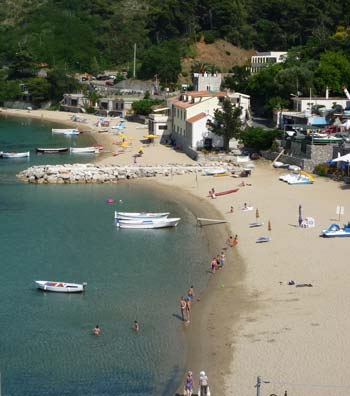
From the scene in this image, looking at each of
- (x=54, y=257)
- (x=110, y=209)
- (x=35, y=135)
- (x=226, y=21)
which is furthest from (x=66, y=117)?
(x=54, y=257)

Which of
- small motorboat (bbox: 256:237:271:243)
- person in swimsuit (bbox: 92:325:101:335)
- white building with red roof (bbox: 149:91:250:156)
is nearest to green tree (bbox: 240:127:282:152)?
white building with red roof (bbox: 149:91:250:156)

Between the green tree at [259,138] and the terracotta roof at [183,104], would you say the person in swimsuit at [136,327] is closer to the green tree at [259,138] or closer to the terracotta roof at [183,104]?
the green tree at [259,138]

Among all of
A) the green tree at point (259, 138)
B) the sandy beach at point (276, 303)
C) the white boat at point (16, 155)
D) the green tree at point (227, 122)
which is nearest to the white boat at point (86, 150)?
the white boat at point (16, 155)

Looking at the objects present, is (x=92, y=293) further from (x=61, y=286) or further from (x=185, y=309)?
(x=185, y=309)

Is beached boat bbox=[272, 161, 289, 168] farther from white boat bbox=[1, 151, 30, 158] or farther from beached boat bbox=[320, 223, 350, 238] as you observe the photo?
white boat bbox=[1, 151, 30, 158]

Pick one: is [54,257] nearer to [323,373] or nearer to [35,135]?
[323,373]

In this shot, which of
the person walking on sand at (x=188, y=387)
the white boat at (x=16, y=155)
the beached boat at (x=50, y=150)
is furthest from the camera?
the beached boat at (x=50, y=150)

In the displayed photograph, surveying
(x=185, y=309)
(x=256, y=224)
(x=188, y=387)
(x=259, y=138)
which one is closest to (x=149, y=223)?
(x=256, y=224)
